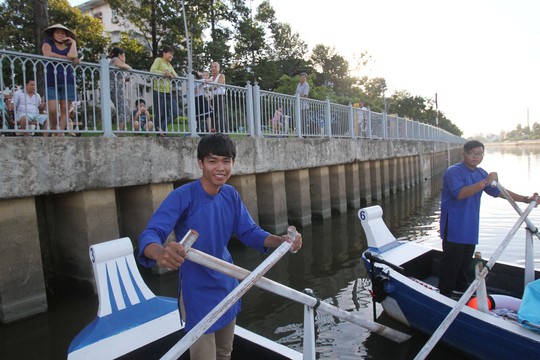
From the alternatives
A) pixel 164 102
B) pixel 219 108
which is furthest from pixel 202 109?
pixel 164 102

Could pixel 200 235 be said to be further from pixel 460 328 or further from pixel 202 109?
pixel 202 109

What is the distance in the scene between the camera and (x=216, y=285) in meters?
2.19

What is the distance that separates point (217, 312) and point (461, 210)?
10.6 feet

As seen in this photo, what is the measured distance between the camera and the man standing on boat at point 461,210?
4.14 metres

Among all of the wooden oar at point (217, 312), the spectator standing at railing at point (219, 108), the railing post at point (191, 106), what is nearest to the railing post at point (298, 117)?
the spectator standing at railing at point (219, 108)

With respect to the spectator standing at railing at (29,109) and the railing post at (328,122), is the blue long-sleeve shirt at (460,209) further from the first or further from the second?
the railing post at (328,122)

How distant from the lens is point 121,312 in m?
3.18

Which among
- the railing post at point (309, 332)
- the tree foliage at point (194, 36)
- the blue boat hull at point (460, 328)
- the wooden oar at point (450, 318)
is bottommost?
the blue boat hull at point (460, 328)

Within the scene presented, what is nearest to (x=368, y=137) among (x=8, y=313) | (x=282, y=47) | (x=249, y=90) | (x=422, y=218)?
(x=422, y=218)

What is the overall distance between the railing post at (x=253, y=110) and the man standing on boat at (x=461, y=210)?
16.3 feet

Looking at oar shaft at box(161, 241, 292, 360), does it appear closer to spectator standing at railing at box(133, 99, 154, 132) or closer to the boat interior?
the boat interior

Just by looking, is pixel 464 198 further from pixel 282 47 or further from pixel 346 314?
pixel 282 47

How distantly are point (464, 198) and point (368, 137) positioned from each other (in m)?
11.0

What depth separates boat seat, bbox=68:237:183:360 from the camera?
2914mm
